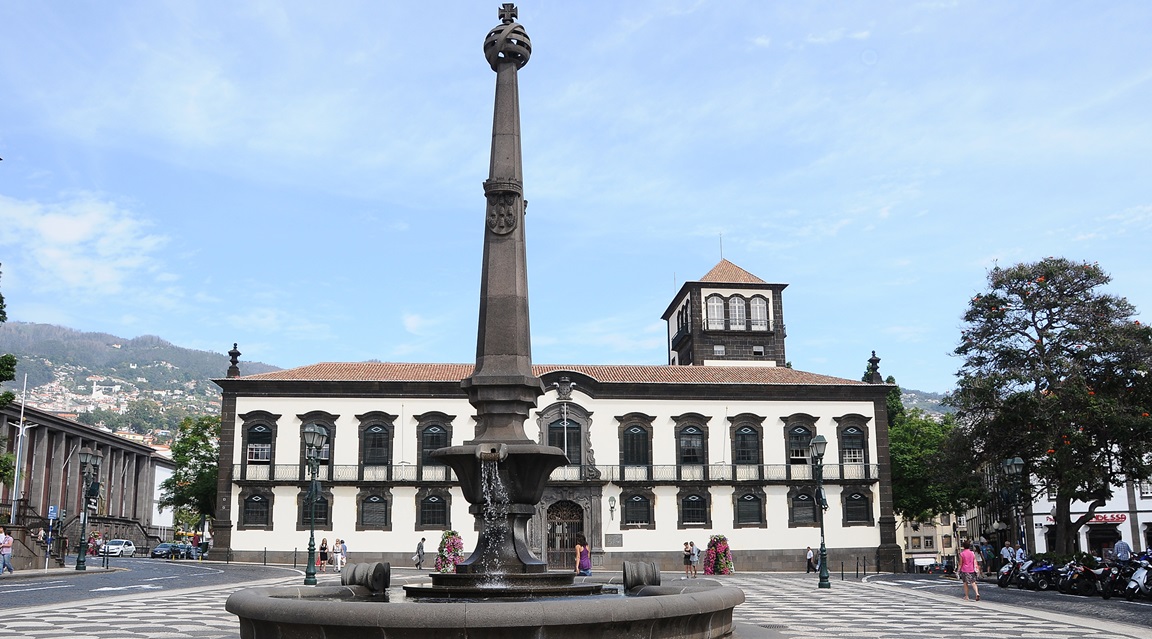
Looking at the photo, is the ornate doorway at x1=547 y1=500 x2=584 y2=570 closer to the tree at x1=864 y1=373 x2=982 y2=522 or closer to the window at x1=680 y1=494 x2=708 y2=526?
the window at x1=680 y1=494 x2=708 y2=526

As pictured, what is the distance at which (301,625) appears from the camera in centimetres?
Answer: 806

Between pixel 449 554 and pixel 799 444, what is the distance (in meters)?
22.2

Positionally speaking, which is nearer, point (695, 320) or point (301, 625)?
point (301, 625)

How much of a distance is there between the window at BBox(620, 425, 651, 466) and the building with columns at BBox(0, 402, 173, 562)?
28.8 metres

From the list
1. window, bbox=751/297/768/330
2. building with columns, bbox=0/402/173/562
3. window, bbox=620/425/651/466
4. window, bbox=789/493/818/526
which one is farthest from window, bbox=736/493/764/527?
building with columns, bbox=0/402/173/562

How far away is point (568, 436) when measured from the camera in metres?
43.7

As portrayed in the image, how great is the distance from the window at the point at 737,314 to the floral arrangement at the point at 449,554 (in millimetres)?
23604

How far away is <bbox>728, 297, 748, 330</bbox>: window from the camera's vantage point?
51562 millimetres

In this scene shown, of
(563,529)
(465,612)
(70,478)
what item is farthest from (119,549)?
(465,612)

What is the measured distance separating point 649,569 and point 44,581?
20851mm

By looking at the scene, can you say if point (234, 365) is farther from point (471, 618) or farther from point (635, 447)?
point (471, 618)

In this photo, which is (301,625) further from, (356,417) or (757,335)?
(757,335)

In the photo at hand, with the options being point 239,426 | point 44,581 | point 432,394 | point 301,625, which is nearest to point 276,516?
point 239,426

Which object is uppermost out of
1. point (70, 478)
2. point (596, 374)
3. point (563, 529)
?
point (596, 374)
